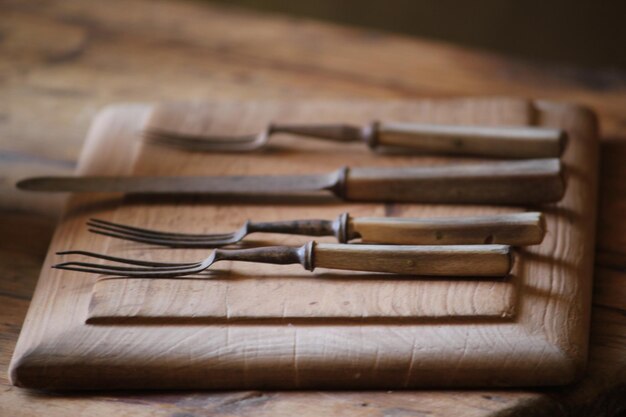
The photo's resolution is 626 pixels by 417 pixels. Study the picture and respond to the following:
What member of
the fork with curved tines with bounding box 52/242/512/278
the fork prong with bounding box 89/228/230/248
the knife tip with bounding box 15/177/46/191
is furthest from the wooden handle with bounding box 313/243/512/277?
the knife tip with bounding box 15/177/46/191

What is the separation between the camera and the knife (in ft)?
3.43

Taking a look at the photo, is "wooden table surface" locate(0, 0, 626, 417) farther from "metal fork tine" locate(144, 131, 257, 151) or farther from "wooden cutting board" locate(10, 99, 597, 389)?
"metal fork tine" locate(144, 131, 257, 151)

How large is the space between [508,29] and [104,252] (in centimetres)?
127

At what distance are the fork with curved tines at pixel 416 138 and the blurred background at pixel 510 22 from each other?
867 millimetres

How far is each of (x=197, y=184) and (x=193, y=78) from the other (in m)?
0.41

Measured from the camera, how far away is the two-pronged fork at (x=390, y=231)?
96 cm

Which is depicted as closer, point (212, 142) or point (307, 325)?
point (307, 325)

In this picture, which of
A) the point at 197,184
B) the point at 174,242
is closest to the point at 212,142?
the point at 197,184

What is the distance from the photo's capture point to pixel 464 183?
1.06m

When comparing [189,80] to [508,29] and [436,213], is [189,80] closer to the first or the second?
[436,213]

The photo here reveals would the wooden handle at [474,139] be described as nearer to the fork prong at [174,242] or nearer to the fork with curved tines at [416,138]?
the fork with curved tines at [416,138]

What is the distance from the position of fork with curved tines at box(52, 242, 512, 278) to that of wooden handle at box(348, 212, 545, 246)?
0.03 m

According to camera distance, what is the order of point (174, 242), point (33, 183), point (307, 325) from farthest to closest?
point (33, 183) < point (174, 242) < point (307, 325)

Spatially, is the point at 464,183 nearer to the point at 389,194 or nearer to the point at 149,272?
the point at 389,194
